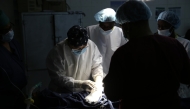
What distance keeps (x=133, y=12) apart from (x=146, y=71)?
1.42ft

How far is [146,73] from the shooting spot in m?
1.28

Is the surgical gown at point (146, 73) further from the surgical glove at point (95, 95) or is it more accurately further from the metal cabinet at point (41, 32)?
the metal cabinet at point (41, 32)

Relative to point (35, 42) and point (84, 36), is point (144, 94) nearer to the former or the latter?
point (84, 36)

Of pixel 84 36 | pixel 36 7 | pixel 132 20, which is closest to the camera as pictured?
pixel 132 20

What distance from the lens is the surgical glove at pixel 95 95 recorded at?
186cm

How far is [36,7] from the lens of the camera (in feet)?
11.5

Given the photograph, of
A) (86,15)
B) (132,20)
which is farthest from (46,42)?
(132,20)

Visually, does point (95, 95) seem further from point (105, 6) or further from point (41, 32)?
point (105, 6)

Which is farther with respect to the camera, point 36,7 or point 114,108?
point 36,7

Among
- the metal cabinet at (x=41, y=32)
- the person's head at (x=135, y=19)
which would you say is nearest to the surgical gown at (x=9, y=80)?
the person's head at (x=135, y=19)

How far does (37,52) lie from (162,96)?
2730mm

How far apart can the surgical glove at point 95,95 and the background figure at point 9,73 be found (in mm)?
600

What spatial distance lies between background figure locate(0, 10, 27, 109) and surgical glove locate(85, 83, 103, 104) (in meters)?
0.60

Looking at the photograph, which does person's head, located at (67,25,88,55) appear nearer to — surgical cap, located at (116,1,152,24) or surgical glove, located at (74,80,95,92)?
surgical glove, located at (74,80,95,92)
